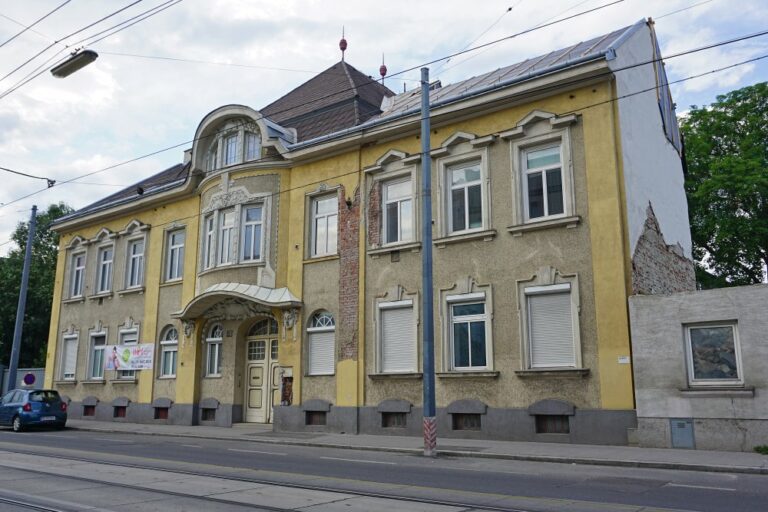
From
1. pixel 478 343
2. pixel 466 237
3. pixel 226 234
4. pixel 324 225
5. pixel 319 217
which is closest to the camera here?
pixel 478 343

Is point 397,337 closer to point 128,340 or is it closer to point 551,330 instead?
point 551,330

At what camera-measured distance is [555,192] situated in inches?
658

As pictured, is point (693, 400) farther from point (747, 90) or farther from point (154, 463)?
point (747, 90)

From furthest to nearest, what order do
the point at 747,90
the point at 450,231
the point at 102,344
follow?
the point at 747,90 < the point at 102,344 < the point at 450,231

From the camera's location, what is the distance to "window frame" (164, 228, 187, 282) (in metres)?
25.5

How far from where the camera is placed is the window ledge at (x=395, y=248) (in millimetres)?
18656

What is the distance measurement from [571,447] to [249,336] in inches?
491

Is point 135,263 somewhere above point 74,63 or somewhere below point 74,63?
below

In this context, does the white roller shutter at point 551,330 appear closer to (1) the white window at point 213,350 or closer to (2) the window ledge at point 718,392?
(2) the window ledge at point 718,392

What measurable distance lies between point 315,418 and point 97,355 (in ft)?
42.6

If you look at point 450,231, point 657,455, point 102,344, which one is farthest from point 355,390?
point 102,344

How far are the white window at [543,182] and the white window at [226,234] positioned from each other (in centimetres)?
1033

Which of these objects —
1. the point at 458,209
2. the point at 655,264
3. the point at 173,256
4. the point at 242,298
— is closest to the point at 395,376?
the point at 458,209

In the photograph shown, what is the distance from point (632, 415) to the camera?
47.0 ft
